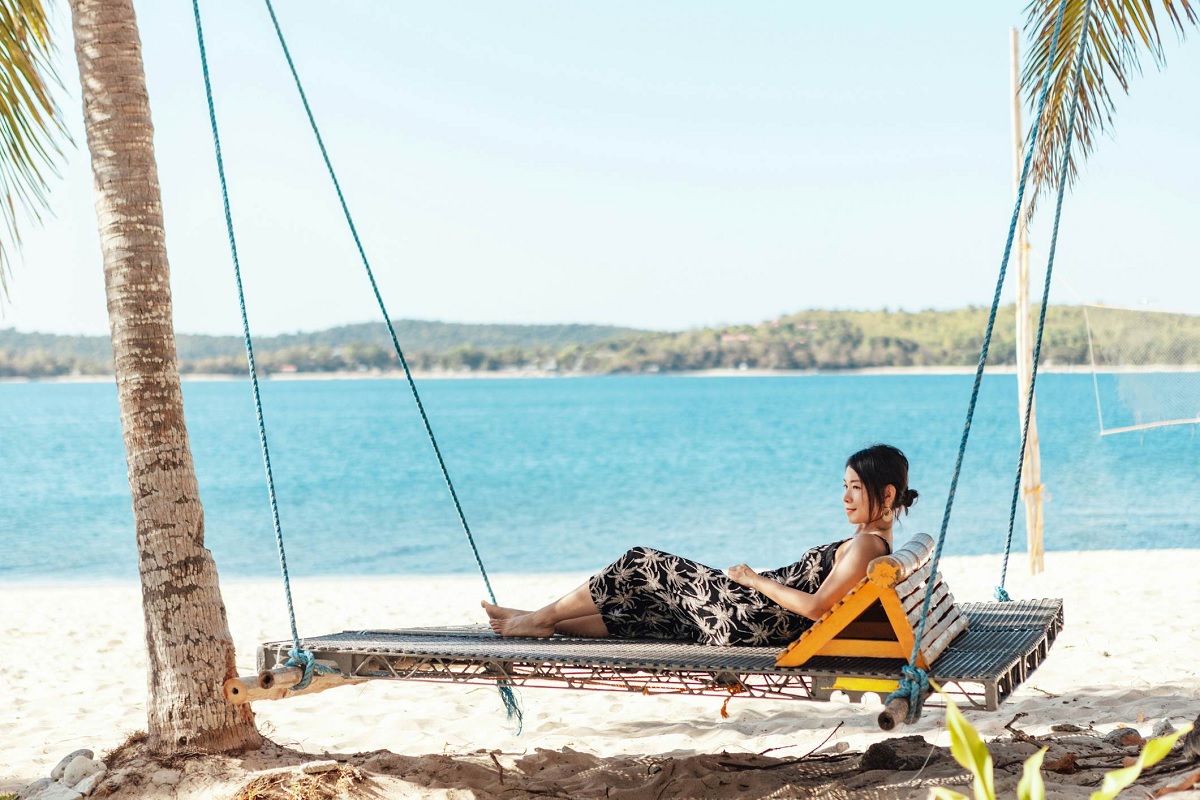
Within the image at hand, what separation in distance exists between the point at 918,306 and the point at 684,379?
25.0 meters

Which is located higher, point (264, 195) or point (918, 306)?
point (264, 195)

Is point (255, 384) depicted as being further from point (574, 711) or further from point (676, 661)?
point (574, 711)

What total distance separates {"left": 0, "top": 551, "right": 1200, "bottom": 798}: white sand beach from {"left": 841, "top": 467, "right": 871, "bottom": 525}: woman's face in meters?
0.82

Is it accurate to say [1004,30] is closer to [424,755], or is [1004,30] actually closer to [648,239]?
[648,239]

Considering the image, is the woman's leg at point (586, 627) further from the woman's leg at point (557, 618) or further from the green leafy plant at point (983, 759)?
the green leafy plant at point (983, 759)

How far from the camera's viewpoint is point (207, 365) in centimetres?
7088

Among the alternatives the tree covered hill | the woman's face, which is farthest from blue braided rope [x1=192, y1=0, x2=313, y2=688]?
the tree covered hill

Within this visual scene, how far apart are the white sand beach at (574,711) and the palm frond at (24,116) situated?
193 centimetres

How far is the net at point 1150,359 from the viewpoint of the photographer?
36.2 ft

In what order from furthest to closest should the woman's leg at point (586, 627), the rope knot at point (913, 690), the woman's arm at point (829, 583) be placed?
the woman's leg at point (586, 627) → the woman's arm at point (829, 583) → the rope knot at point (913, 690)

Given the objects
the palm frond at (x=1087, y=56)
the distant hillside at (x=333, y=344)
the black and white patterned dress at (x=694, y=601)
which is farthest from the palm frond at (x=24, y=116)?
the distant hillside at (x=333, y=344)

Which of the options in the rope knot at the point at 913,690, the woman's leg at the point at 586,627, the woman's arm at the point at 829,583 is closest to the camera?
the rope knot at the point at 913,690

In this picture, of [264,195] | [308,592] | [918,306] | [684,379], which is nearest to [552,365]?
[684,379]

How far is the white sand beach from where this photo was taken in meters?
3.95
